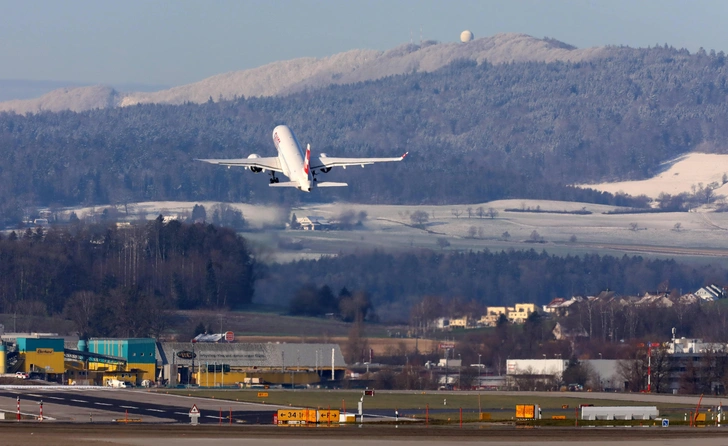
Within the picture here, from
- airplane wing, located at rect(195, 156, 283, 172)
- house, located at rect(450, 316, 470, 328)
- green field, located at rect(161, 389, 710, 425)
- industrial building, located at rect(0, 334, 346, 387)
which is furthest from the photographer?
house, located at rect(450, 316, 470, 328)

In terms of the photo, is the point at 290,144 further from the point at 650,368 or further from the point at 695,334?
the point at 695,334

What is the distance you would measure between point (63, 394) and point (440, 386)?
46.2 meters

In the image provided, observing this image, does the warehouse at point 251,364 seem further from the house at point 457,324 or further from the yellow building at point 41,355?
the house at point 457,324

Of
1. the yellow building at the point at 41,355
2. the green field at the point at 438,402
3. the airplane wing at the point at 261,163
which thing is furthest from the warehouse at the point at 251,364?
the airplane wing at the point at 261,163

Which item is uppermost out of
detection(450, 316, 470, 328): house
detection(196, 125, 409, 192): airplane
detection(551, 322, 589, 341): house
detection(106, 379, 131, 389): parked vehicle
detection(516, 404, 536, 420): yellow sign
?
detection(196, 125, 409, 192): airplane

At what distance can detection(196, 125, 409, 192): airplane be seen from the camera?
11481 centimetres

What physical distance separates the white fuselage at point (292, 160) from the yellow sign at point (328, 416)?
1019 inches

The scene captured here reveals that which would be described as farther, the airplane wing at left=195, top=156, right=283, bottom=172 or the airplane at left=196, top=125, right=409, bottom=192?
the airplane wing at left=195, top=156, right=283, bottom=172

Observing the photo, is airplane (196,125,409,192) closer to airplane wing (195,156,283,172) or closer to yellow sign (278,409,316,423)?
airplane wing (195,156,283,172)

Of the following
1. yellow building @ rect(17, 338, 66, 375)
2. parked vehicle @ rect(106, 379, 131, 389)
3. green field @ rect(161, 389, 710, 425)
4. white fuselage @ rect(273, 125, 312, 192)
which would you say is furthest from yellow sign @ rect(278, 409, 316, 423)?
yellow building @ rect(17, 338, 66, 375)

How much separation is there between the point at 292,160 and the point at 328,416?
32.7m

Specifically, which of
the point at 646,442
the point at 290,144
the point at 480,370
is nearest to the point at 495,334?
the point at 480,370

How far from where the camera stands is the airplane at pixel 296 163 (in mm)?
114812

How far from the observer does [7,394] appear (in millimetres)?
122750
